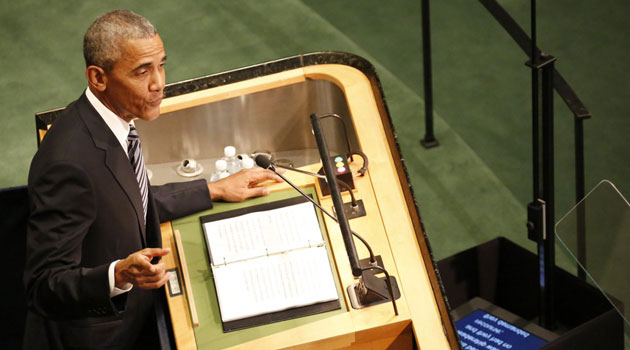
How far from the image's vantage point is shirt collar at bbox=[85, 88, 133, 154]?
278 cm

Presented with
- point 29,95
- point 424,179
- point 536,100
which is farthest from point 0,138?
point 536,100

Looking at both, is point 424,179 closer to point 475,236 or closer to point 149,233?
point 475,236

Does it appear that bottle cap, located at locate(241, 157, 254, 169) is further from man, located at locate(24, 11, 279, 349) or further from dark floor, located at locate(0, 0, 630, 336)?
dark floor, located at locate(0, 0, 630, 336)

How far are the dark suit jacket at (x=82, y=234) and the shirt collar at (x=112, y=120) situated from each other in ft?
0.05

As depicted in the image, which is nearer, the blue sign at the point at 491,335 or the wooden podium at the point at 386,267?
the wooden podium at the point at 386,267

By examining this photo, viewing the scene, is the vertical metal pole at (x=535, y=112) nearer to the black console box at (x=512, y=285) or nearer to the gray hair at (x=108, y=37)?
the black console box at (x=512, y=285)

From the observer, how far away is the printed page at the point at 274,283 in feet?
9.54

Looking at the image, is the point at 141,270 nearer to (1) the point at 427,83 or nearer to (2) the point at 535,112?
(2) the point at 535,112

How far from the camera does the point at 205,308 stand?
293 cm

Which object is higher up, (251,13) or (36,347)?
(251,13)

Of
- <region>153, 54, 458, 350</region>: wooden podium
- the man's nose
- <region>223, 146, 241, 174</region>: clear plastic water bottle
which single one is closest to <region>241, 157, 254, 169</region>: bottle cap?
<region>223, 146, 241, 174</region>: clear plastic water bottle

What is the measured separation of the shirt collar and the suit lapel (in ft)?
0.04

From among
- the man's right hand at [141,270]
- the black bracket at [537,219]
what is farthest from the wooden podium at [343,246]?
the black bracket at [537,219]

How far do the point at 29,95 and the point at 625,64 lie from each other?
3349 mm
